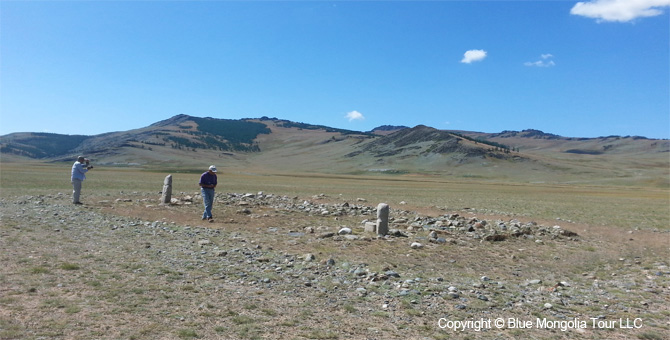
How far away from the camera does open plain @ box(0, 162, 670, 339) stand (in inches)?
283

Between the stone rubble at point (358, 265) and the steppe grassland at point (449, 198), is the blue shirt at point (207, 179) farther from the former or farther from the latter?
the steppe grassland at point (449, 198)

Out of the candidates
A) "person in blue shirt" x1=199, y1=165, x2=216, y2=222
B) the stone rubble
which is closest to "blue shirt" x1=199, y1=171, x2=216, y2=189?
"person in blue shirt" x1=199, y1=165, x2=216, y2=222

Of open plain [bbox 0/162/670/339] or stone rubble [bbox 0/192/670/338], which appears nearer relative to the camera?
open plain [bbox 0/162/670/339]

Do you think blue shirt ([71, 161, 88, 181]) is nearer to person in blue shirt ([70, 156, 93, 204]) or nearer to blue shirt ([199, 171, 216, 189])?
person in blue shirt ([70, 156, 93, 204])

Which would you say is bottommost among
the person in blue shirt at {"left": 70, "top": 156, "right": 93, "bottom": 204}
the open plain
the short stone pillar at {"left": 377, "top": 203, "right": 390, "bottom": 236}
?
the open plain

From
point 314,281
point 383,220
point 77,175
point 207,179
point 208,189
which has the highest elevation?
point 207,179

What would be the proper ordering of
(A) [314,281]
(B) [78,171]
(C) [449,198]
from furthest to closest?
(C) [449,198]
(B) [78,171]
(A) [314,281]

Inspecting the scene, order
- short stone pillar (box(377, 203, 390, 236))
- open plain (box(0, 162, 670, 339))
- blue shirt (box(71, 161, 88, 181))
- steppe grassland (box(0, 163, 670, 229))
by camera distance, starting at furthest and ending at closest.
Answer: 1. steppe grassland (box(0, 163, 670, 229))
2. blue shirt (box(71, 161, 88, 181))
3. short stone pillar (box(377, 203, 390, 236))
4. open plain (box(0, 162, 670, 339))

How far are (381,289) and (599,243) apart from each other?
13281 mm

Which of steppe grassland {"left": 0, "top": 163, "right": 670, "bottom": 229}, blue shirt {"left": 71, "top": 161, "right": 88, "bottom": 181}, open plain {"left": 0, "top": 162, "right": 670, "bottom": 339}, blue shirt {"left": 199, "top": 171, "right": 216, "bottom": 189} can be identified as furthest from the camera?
steppe grassland {"left": 0, "top": 163, "right": 670, "bottom": 229}

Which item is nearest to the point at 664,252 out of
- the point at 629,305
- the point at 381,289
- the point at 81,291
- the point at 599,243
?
the point at 599,243

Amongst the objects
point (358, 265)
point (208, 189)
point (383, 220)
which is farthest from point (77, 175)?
point (358, 265)

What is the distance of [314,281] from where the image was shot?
1005 cm

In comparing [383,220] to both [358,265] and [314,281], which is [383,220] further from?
[314,281]
